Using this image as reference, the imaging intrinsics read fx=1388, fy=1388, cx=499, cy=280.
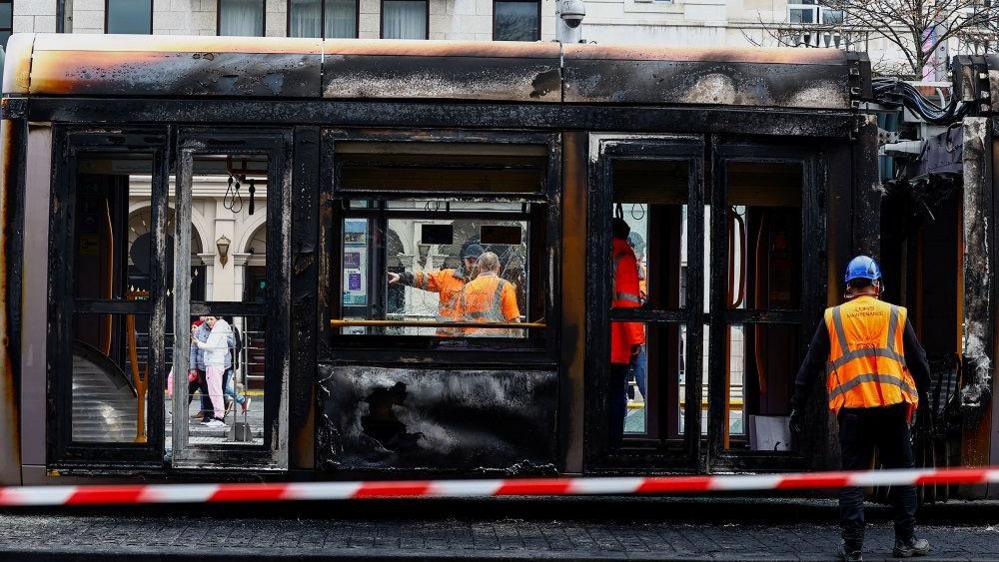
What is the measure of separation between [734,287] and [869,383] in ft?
4.84

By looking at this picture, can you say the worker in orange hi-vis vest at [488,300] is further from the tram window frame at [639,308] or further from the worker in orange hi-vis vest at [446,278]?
the tram window frame at [639,308]

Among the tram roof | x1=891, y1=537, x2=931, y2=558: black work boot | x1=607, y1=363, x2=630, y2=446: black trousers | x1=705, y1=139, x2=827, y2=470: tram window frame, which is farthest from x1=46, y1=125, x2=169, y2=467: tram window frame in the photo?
x1=891, y1=537, x2=931, y2=558: black work boot

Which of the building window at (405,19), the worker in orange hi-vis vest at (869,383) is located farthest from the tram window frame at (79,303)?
the building window at (405,19)

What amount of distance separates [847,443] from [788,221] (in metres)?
1.83

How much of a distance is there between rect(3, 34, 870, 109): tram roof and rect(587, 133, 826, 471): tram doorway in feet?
1.15

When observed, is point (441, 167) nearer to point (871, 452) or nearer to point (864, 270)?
point (864, 270)

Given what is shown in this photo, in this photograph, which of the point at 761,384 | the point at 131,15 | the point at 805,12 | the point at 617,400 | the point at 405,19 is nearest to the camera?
the point at 617,400

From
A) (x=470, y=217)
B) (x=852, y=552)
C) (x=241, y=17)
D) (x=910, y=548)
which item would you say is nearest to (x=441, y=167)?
(x=470, y=217)

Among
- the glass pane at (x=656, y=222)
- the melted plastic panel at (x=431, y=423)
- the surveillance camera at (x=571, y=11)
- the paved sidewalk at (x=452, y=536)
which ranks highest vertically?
the surveillance camera at (x=571, y=11)

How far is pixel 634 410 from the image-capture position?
9.20 metres

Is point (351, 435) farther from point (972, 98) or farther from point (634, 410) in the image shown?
point (972, 98)

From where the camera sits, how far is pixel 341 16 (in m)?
29.3

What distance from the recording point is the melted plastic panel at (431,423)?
8273mm

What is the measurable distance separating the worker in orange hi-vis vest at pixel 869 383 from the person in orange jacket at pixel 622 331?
1.38 m
